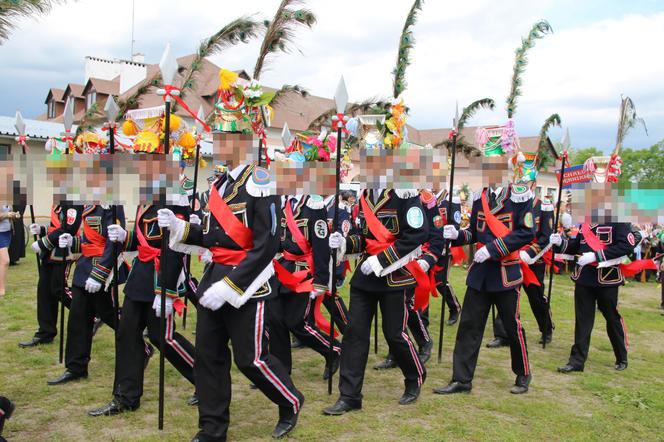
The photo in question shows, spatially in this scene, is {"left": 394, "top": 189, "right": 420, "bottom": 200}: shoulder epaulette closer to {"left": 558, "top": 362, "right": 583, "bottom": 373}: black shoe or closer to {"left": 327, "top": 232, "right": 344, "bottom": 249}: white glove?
{"left": 327, "top": 232, "right": 344, "bottom": 249}: white glove

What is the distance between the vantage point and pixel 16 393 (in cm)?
525

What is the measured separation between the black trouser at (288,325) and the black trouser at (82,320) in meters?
1.54

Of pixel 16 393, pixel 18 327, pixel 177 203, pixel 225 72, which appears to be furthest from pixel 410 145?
pixel 18 327

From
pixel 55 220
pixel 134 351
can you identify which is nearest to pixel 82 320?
pixel 134 351

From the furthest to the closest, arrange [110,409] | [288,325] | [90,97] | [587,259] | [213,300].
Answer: [90,97]
[587,259]
[288,325]
[110,409]
[213,300]

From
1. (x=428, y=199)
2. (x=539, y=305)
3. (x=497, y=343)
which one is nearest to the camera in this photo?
(x=428, y=199)

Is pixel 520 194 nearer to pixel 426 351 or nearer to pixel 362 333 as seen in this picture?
pixel 362 333

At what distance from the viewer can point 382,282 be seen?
4.98 metres

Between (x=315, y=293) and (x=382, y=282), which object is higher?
(x=382, y=282)

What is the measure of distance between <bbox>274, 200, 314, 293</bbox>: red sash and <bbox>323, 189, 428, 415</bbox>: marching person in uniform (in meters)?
0.74

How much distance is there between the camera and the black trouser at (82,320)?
5.49 m

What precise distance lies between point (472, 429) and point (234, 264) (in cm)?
237

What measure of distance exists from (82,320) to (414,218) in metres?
3.23

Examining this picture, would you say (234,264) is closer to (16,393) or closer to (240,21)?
(16,393)
